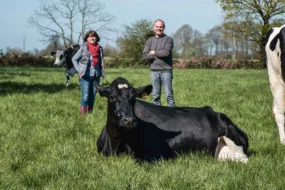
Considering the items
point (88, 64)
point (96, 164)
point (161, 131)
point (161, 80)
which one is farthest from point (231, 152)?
point (88, 64)

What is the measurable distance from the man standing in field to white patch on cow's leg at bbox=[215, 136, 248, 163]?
11.9 feet

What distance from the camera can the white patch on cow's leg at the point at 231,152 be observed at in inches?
195

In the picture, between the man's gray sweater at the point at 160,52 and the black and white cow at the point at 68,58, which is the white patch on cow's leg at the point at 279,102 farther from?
the black and white cow at the point at 68,58

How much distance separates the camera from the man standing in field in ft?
27.6

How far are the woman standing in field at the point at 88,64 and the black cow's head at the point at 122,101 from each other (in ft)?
13.8

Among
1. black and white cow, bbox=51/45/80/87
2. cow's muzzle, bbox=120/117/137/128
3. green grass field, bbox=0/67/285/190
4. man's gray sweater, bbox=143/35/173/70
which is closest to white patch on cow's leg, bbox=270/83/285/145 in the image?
green grass field, bbox=0/67/285/190

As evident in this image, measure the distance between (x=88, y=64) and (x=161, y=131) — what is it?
4294mm

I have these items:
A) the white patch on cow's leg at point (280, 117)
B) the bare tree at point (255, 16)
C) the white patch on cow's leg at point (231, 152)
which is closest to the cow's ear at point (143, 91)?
the white patch on cow's leg at point (231, 152)

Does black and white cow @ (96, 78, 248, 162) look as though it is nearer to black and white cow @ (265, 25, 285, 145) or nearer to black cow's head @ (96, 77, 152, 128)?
black cow's head @ (96, 77, 152, 128)

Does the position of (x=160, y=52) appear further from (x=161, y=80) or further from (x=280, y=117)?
(x=280, y=117)

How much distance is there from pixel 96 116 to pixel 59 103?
2370mm

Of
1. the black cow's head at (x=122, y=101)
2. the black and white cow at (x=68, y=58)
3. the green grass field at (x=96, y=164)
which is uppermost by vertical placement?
the black and white cow at (x=68, y=58)

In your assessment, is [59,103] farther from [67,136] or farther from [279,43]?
[279,43]

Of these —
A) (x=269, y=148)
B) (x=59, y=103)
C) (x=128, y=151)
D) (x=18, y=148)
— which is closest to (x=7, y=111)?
(x=59, y=103)
